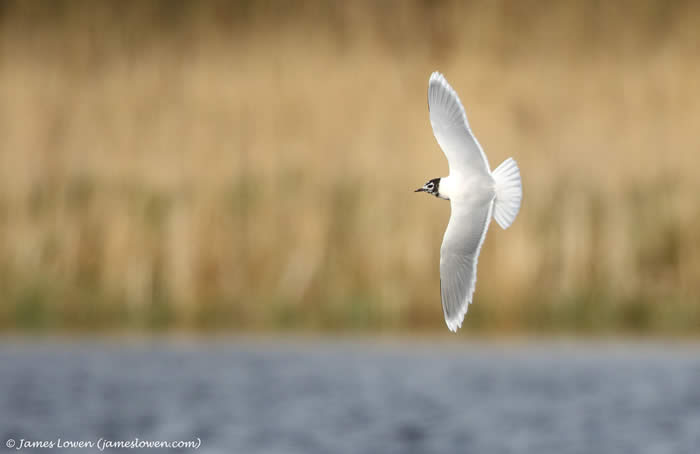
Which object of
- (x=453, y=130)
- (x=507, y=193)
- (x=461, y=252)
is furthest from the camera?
(x=461, y=252)

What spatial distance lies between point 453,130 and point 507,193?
27 cm

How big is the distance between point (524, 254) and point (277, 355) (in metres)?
3.79

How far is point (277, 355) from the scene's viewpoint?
1418 cm

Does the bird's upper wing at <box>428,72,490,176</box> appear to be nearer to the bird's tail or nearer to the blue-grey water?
the bird's tail

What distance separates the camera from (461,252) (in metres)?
3.53

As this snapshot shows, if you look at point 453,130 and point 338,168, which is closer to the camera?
point 453,130

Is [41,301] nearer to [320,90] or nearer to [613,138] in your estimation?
[320,90]

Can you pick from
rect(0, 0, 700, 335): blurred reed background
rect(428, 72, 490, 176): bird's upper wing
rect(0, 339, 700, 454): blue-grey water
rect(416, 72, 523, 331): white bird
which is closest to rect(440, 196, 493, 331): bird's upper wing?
rect(416, 72, 523, 331): white bird

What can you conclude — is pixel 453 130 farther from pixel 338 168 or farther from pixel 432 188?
pixel 338 168

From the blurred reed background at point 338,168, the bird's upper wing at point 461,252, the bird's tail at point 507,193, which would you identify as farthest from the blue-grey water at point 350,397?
the bird's tail at point 507,193

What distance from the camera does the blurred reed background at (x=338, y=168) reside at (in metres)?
12.2

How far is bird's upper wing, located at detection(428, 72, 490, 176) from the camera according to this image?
3.26 m

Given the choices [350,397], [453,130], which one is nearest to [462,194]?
[453,130]

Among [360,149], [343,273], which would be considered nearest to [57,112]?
[360,149]
